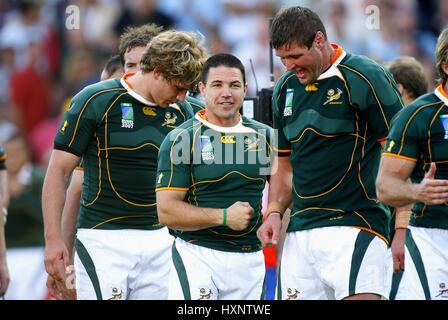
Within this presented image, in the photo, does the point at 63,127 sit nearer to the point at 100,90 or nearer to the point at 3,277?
the point at 100,90

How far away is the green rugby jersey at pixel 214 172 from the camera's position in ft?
21.0

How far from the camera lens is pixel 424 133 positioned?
582 centimetres

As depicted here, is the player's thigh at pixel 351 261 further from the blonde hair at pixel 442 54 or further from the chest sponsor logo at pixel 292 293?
the blonde hair at pixel 442 54

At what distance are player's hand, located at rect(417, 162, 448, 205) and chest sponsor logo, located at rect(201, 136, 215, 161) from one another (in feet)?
4.74

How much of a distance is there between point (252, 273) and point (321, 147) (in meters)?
0.94

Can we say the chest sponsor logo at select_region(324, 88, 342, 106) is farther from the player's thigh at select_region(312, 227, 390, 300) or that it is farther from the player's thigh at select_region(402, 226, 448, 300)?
the player's thigh at select_region(402, 226, 448, 300)

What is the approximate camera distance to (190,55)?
6.82 m

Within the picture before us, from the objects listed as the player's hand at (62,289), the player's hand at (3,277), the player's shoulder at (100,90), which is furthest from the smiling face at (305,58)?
the player's hand at (3,277)

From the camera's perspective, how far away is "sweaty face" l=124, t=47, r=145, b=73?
777cm

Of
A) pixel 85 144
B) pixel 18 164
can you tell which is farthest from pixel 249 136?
pixel 18 164

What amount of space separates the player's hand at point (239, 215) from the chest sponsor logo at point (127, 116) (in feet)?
3.92

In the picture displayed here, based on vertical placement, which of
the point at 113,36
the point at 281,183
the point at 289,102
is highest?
the point at 113,36

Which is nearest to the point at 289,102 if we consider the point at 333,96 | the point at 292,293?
the point at 333,96

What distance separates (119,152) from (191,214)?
0.97 m
